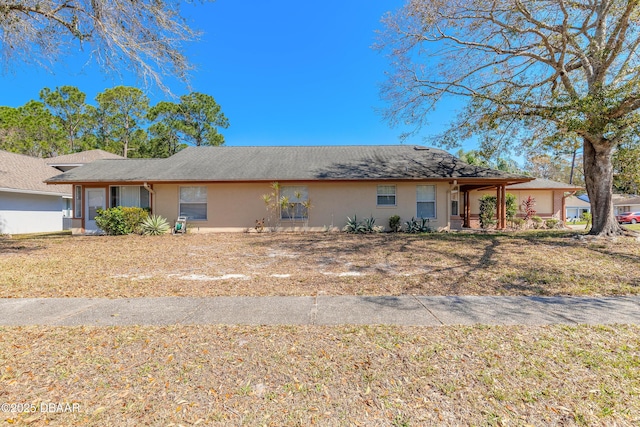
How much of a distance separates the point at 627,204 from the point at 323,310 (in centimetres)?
5364

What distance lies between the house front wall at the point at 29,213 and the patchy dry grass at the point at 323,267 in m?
7.73

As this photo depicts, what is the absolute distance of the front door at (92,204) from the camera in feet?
45.7

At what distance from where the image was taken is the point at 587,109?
820 cm

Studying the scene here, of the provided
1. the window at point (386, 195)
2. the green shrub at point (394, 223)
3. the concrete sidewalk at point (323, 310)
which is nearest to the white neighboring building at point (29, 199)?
the concrete sidewalk at point (323, 310)

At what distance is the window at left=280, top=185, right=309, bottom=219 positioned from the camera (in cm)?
1339

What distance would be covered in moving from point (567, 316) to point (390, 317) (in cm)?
247

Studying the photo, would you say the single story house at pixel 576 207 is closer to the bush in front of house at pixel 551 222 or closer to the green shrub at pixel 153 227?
the bush in front of house at pixel 551 222

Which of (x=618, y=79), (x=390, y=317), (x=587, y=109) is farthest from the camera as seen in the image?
(x=618, y=79)

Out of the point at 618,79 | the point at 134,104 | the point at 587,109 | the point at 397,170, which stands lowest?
the point at 397,170

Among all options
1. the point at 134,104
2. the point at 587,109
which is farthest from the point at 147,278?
the point at 134,104

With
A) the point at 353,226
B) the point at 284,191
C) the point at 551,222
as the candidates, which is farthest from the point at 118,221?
the point at 551,222

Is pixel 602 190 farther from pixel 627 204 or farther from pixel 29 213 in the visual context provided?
pixel 627 204

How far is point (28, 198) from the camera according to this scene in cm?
1617

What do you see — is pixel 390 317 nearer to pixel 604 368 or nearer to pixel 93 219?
pixel 604 368
